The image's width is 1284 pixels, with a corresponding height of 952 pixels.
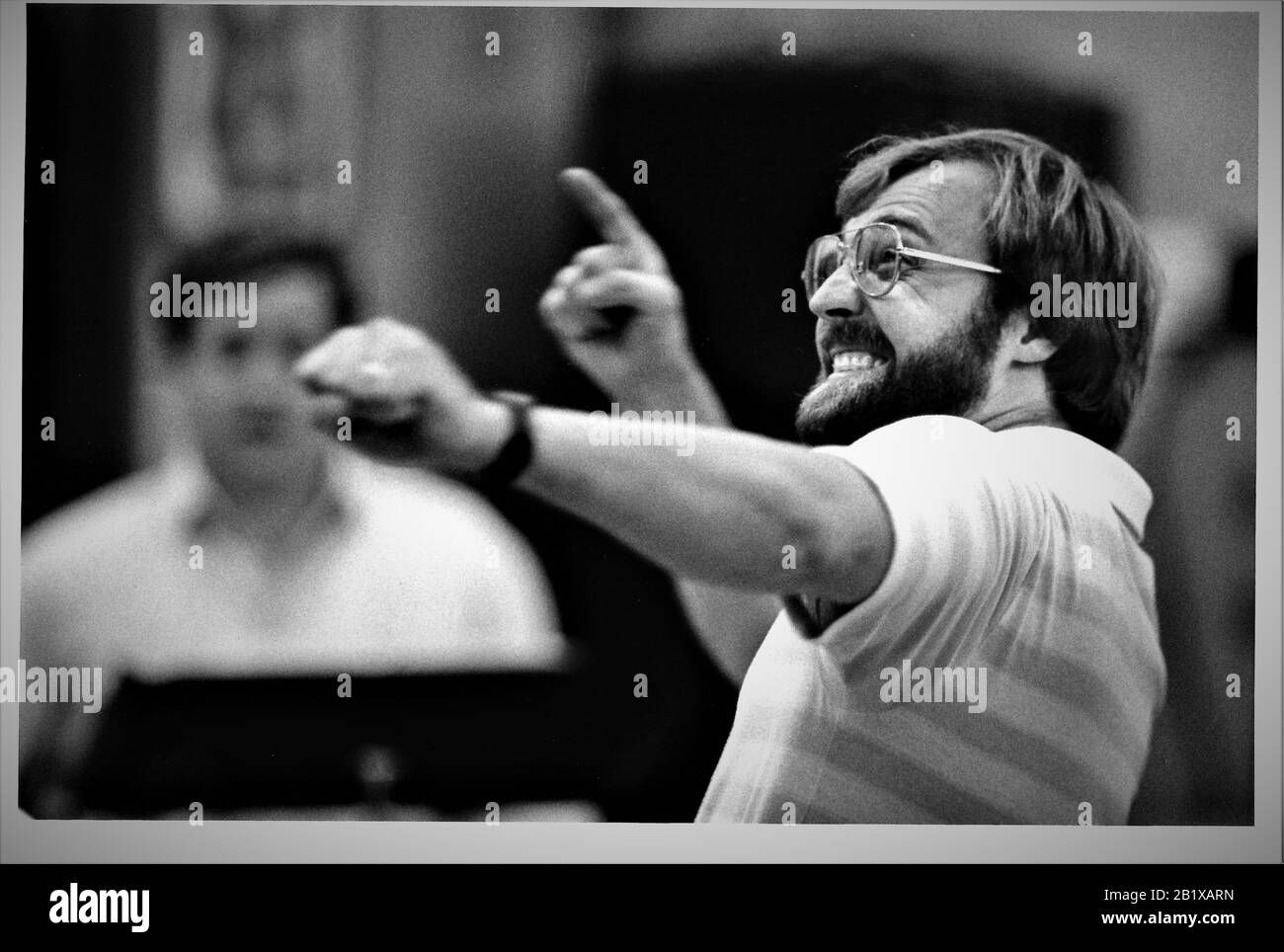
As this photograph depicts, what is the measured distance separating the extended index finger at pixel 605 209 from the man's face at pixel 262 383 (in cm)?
59

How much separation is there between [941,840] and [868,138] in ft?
5.17

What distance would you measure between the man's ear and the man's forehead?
0.21m

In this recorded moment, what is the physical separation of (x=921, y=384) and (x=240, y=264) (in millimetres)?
1526

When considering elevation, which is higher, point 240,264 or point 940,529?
point 240,264

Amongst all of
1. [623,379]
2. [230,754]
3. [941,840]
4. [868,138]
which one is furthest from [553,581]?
[868,138]

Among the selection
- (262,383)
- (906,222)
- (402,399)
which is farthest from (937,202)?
(262,383)

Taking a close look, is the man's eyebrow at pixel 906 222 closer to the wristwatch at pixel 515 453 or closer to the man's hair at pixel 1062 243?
the man's hair at pixel 1062 243

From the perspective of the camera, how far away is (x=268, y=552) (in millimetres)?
2793

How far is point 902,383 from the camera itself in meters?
2.75

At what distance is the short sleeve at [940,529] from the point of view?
2.51 m

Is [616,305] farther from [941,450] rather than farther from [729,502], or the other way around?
[941,450]

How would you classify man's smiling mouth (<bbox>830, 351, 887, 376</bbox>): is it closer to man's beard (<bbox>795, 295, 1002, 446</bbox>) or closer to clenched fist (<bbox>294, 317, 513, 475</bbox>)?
man's beard (<bbox>795, 295, 1002, 446</bbox>)

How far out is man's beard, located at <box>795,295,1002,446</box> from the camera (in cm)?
274

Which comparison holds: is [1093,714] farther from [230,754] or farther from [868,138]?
[230,754]
